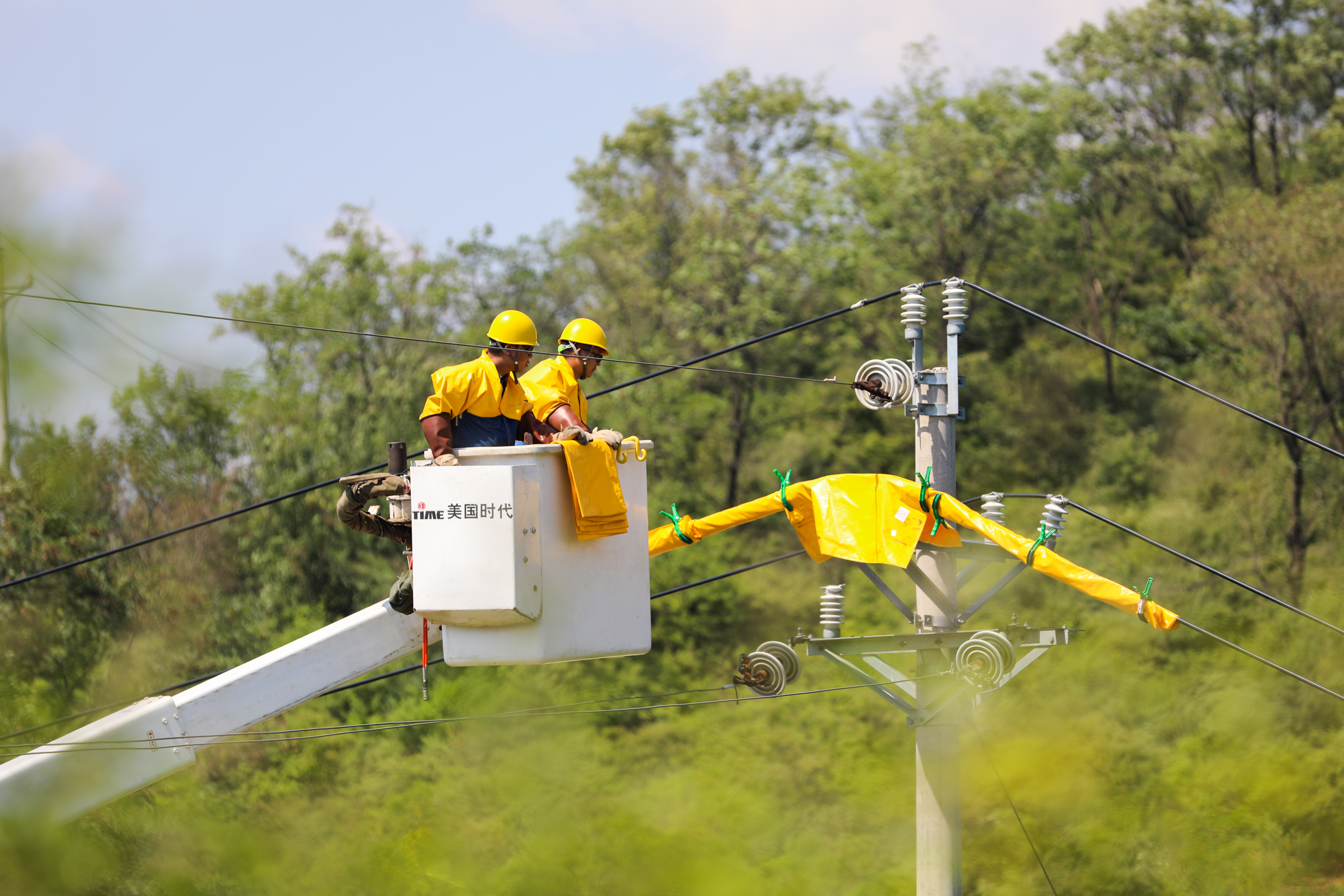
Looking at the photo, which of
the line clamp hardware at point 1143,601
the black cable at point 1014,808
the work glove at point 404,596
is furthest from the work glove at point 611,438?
the black cable at point 1014,808

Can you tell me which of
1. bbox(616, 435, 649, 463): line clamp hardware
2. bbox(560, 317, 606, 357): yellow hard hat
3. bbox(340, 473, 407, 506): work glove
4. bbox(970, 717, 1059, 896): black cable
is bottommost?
bbox(970, 717, 1059, 896): black cable

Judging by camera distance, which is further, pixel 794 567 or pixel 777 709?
pixel 794 567

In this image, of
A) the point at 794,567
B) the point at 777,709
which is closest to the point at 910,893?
the point at 777,709

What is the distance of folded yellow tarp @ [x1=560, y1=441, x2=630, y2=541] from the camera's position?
732cm

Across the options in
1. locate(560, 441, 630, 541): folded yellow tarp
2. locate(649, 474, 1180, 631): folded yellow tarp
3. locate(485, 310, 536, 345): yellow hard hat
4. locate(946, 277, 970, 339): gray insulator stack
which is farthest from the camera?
locate(946, 277, 970, 339): gray insulator stack

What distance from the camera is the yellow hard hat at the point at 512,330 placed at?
7703 millimetres

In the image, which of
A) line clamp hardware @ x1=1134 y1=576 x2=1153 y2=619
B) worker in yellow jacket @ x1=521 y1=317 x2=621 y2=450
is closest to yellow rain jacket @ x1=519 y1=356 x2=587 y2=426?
worker in yellow jacket @ x1=521 y1=317 x2=621 y2=450

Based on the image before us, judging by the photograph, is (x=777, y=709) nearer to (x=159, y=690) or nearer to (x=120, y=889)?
(x=120, y=889)

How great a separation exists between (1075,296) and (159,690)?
92.9 feet

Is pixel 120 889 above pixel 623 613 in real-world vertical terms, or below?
below

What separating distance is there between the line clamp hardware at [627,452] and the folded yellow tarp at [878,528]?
5.20 feet

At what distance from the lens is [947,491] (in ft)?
30.4

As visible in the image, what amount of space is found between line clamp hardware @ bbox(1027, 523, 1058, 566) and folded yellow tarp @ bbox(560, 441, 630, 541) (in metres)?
2.93

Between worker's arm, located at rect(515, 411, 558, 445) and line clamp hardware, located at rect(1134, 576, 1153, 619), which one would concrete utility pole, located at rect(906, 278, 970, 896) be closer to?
line clamp hardware, located at rect(1134, 576, 1153, 619)
